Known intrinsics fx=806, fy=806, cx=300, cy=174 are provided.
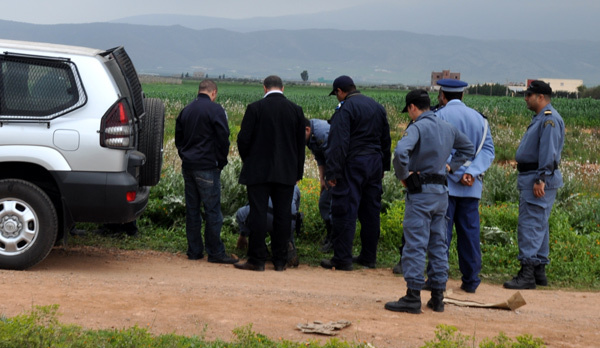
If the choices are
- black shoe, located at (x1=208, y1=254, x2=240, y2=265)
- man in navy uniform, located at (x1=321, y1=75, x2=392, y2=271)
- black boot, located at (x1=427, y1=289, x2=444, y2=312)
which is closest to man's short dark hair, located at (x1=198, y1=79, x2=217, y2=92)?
man in navy uniform, located at (x1=321, y1=75, x2=392, y2=271)

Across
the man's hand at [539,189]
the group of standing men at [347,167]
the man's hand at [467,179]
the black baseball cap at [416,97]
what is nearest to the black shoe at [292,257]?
the group of standing men at [347,167]

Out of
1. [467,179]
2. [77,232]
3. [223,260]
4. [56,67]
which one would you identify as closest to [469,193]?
[467,179]

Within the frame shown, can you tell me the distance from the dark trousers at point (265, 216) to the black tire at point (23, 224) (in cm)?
211

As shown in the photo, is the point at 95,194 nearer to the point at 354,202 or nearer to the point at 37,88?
the point at 37,88

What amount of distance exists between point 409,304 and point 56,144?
138 inches

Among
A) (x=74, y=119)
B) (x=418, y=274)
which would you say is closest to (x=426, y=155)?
(x=418, y=274)

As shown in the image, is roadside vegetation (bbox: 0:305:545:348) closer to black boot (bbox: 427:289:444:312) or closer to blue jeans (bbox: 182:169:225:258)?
black boot (bbox: 427:289:444:312)

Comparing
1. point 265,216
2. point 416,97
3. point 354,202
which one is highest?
point 416,97

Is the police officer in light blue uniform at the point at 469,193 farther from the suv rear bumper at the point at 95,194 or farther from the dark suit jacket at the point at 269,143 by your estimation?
the suv rear bumper at the point at 95,194

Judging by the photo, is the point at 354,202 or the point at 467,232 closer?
the point at 467,232

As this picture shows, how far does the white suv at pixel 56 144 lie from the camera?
24.3 feet

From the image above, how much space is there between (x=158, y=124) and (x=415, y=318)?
3466mm

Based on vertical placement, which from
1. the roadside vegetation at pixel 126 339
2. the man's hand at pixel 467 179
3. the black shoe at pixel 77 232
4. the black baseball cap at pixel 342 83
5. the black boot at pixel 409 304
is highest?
the black baseball cap at pixel 342 83

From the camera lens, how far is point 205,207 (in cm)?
887
